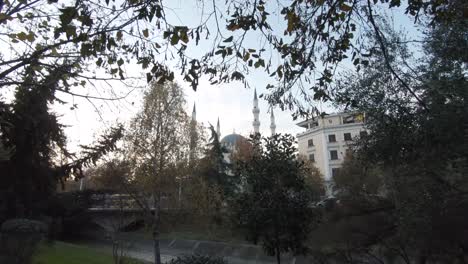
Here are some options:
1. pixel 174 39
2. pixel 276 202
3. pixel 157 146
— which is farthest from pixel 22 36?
pixel 157 146

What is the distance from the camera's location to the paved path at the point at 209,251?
2164 centimetres

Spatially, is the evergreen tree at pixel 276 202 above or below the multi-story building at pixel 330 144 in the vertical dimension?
below

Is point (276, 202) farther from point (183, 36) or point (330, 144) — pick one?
point (330, 144)

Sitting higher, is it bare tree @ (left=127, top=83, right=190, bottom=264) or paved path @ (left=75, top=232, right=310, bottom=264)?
bare tree @ (left=127, top=83, right=190, bottom=264)

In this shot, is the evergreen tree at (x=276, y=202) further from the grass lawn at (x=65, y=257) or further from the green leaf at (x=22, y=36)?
the grass lawn at (x=65, y=257)

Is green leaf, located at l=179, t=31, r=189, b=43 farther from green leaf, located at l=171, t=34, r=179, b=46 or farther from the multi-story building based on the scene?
the multi-story building

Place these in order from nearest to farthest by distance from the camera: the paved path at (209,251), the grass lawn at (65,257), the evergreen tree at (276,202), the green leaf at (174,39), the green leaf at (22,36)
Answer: the green leaf at (174,39) → the green leaf at (22,36) → the evergreen tree at (276,202) → the grass lawn at (65,257) → the paved path at (209,251)

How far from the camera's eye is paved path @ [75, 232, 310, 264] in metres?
21.6

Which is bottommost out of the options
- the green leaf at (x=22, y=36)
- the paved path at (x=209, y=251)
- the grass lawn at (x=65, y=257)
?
the paved path at (x=209, y=251)

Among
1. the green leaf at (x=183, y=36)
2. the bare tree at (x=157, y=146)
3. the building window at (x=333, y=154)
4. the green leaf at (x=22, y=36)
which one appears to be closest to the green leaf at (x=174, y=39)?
the green leaf at (x=183, y=36)

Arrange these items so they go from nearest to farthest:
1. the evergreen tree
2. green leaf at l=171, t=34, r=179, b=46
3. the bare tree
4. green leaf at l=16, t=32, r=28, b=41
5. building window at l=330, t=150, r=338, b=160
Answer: green leaf at l=171, t=34, r=179, b=46 → green leaf at l=16, t=32, r=28, b=41 → the evergreen tree → the bare tree → building window at l=330, t=150, r=338, b=160

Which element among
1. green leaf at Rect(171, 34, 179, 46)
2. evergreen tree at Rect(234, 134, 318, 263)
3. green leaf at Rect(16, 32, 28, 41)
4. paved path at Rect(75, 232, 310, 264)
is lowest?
paved path at Rect(75, 232, 310, 264)

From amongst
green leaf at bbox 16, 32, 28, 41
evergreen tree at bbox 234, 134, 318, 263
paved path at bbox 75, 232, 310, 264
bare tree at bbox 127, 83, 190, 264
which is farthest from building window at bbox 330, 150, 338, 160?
green leaf at bbox 16, 32, 28, 41

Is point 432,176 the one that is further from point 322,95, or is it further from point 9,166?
point 9,166
